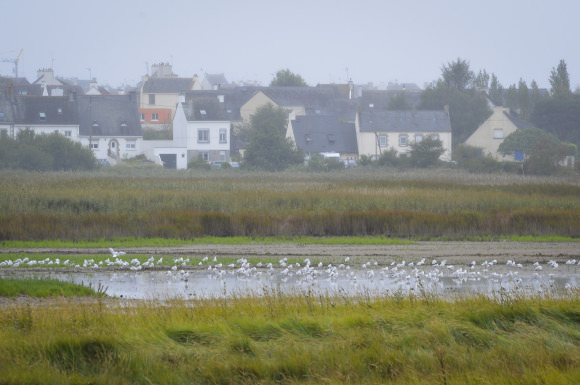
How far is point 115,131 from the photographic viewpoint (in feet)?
252

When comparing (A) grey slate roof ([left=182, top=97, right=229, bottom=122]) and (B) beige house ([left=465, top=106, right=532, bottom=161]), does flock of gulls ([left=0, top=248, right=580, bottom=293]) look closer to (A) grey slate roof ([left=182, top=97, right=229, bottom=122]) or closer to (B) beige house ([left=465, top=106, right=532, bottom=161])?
(A) grey slate roof ([left=182, top=97, right=229, bottom=122])

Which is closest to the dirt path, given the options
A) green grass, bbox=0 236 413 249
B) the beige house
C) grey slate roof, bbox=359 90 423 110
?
green grass, bbox=0 236 413 249

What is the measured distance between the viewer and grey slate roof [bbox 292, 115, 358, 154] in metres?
79.6

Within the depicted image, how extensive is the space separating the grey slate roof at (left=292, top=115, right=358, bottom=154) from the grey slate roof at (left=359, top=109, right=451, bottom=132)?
98.1 inches

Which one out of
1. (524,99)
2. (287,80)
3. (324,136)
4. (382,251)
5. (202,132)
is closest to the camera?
(382,251)

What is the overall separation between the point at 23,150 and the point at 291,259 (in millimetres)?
44779

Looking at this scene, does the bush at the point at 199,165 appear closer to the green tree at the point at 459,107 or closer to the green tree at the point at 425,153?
the green tree at the point at 425,153

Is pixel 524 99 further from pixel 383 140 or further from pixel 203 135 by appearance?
pixel 203 135

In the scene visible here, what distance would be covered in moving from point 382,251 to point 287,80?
9989cm

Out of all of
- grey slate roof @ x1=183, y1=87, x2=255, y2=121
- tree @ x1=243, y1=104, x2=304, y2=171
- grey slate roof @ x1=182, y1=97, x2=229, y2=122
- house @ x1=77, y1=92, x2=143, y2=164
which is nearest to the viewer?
tree @ x1=243, y1=104, x2=304, y2=171

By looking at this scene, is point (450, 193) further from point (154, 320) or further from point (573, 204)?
point (154, 320)

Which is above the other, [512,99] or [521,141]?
[512,99]

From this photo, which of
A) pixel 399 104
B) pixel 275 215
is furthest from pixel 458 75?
pixel 275 215

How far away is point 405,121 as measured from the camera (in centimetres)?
8250
